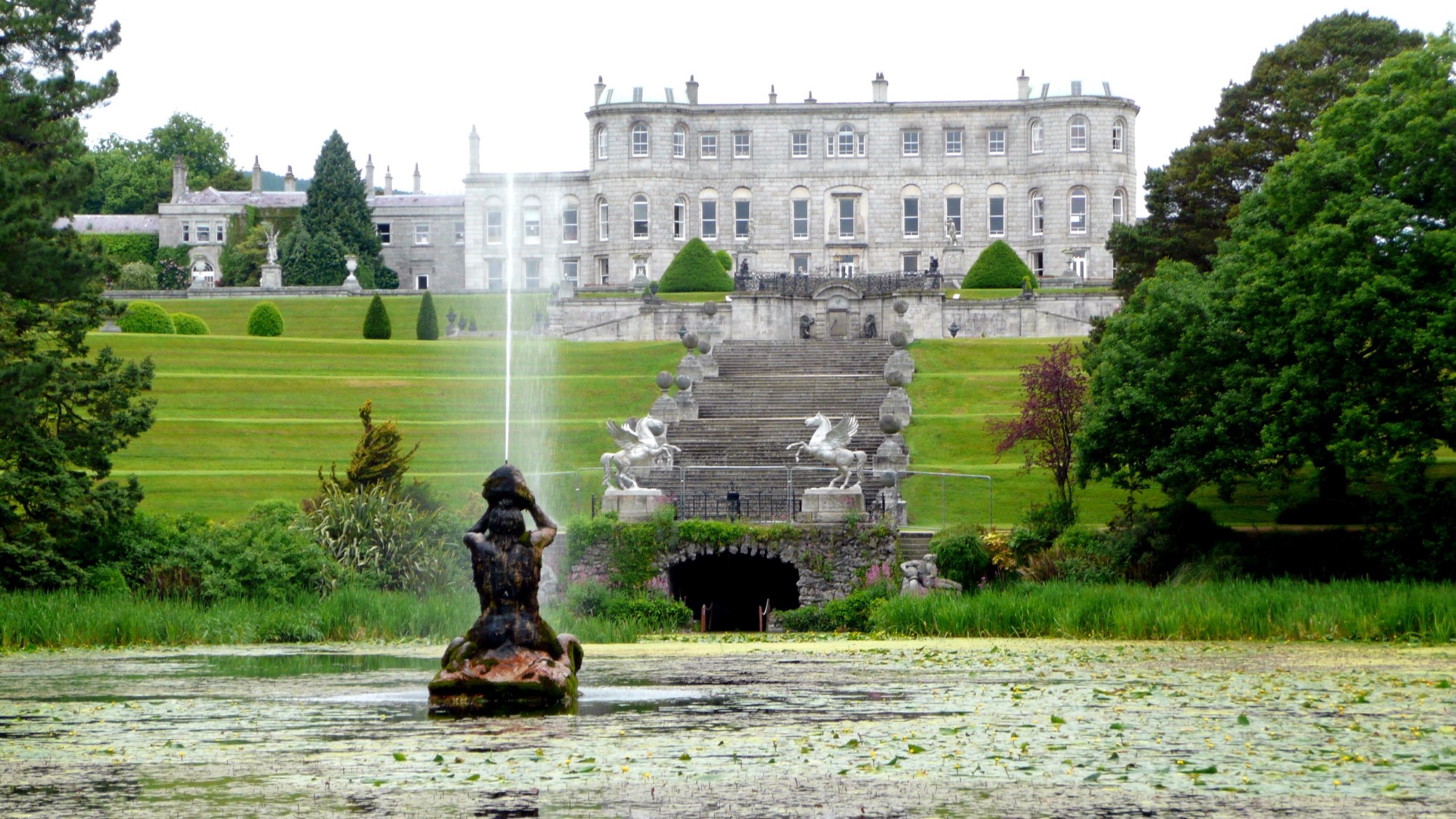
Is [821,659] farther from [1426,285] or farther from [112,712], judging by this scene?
[1426,285]

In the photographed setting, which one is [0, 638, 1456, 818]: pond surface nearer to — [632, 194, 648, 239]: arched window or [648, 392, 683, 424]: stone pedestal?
[648, 392, 683, 424]: stone pedestal

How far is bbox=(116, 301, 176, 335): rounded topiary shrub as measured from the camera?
63969 mm

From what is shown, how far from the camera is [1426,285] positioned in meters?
29.7

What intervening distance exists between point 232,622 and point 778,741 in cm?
1370

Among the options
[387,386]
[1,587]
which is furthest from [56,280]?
[387,386]

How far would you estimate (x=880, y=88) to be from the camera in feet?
294

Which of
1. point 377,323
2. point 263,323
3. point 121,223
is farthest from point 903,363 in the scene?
point 121,223

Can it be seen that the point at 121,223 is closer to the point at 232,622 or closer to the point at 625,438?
the point at 625,438

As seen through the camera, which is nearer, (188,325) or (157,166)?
(188,325)

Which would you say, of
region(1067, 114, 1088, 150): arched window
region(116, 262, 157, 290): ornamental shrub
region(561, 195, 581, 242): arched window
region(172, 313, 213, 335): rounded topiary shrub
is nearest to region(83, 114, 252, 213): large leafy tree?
region(116, 262, 157, 290): ornamental shrub

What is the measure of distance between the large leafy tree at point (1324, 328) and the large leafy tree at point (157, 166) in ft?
284

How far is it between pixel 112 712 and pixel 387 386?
122ft

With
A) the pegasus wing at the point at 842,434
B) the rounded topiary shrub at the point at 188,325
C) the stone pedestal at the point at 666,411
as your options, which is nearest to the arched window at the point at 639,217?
the rounded topiary shrub at the point at 188,325

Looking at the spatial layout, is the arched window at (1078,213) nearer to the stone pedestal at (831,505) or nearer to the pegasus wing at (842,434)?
the pegasus wing at (842,434)
